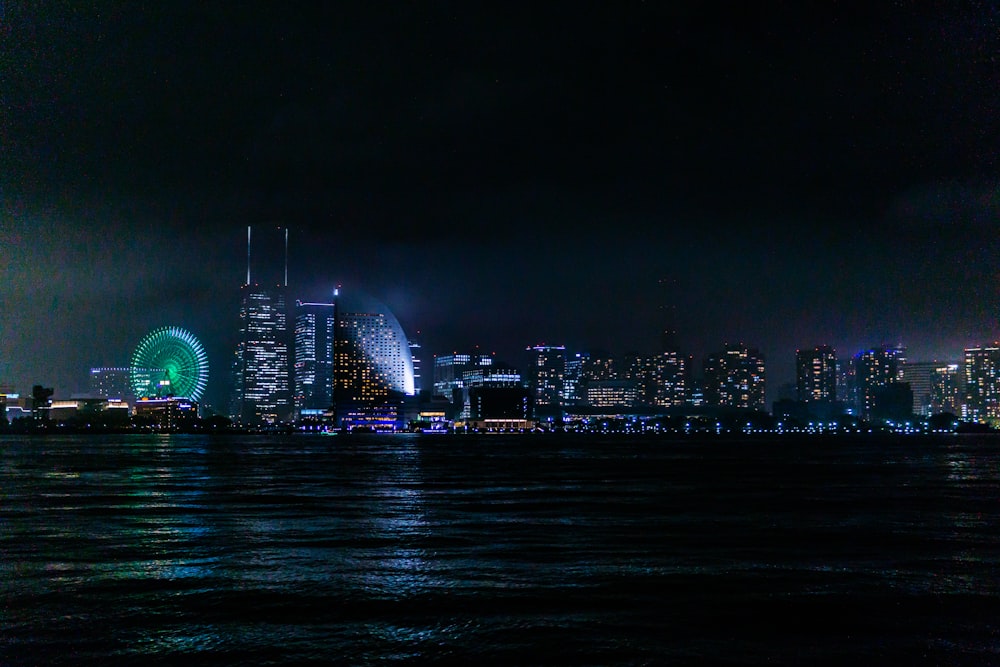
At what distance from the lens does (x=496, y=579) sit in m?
22.5

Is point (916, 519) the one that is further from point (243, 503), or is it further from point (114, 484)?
point (114, 484)

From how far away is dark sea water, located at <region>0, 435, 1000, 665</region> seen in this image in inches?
636

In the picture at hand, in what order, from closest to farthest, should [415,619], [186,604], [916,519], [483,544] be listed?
[415,619] → [186,604] → [483,544] → [916,519]

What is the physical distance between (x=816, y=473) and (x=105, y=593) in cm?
6284

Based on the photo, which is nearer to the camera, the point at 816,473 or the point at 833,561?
the point at 833,561

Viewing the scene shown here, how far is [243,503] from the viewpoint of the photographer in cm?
4334

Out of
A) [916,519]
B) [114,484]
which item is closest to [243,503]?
[114,484]

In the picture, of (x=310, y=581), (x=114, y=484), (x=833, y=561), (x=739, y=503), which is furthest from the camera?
(x=114, y=484)

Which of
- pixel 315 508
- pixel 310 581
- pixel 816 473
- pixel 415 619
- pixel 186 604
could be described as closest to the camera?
pixel 415 619

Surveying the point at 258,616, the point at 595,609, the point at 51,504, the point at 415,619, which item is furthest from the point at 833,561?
the point at 51,504

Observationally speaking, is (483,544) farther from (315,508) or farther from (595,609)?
(315,508)

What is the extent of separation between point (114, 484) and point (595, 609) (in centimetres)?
4548

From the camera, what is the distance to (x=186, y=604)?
64.7ft

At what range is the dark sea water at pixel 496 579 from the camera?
636 inches
